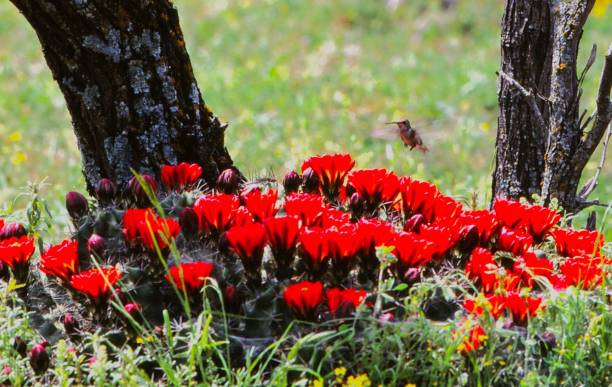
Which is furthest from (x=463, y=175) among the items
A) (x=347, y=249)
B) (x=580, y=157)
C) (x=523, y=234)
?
(x=347, y=249)

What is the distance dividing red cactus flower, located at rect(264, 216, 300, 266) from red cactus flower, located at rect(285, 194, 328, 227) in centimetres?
15

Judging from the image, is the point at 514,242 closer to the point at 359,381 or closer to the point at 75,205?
the point at 359,381

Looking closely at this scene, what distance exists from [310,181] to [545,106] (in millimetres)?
1205

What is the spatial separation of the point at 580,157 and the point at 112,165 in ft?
5.85

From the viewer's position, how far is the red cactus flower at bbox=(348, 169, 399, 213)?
9.84 feet

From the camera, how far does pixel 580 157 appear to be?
11.0ft

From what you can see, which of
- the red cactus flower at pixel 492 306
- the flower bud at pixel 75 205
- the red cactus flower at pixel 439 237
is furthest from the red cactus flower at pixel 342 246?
the flower bud at pixel 75 205

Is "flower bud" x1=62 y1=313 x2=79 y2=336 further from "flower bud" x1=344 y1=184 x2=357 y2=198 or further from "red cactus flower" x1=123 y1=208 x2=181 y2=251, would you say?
"flower bud" x1=344 y1=184 x2=357 y2=198

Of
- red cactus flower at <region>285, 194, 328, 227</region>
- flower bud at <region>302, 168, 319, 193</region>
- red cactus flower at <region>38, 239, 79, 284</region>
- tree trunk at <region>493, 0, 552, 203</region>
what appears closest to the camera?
red cactus flower at <region>38, 239, 79, 284</region>

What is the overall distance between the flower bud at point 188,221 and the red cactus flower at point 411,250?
2.07ft

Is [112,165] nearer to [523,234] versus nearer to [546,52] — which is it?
[523,234]

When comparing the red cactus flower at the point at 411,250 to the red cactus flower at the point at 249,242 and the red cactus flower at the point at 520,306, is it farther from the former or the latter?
the red cactus flower at the point at 249,242

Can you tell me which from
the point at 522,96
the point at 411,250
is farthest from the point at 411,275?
the point at 522,96

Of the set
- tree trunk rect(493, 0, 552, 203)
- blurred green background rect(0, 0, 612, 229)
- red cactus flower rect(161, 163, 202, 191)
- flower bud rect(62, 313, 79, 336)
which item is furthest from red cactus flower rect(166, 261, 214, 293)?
blurred green background rect(0, 0, 612, 229)
